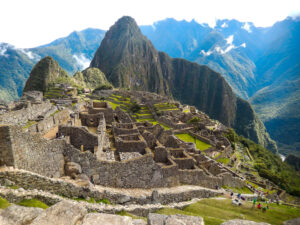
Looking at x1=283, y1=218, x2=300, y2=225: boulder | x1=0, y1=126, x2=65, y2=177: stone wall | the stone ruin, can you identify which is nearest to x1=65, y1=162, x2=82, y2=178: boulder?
the stone ruin

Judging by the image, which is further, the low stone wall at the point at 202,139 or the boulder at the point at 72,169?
the low stone wall at the point at 202,139

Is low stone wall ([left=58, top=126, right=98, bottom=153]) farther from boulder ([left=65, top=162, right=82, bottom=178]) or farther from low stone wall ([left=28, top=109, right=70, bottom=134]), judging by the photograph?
boulder ([left=65, top=162, right=82, bottom=178])

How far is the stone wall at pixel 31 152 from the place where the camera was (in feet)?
29.6

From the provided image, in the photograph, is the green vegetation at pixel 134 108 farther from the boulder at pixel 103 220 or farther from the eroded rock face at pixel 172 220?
the boulder at pixel 103 220

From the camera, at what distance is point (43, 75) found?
11988cm

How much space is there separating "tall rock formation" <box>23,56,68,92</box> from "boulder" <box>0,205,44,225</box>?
388 ft

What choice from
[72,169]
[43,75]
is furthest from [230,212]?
[43,75]

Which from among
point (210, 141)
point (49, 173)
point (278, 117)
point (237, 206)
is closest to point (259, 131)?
point (278, 117)

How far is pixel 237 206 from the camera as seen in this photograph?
15.8 meters

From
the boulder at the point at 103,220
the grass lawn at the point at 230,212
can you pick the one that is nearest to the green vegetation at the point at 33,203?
the boulder at the point at 103,220

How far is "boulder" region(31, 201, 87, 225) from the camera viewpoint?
5007 millimetres

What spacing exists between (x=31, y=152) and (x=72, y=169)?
3.10 meters

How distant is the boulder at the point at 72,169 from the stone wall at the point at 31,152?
313mm

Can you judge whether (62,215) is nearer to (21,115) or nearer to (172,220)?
(172,220)
